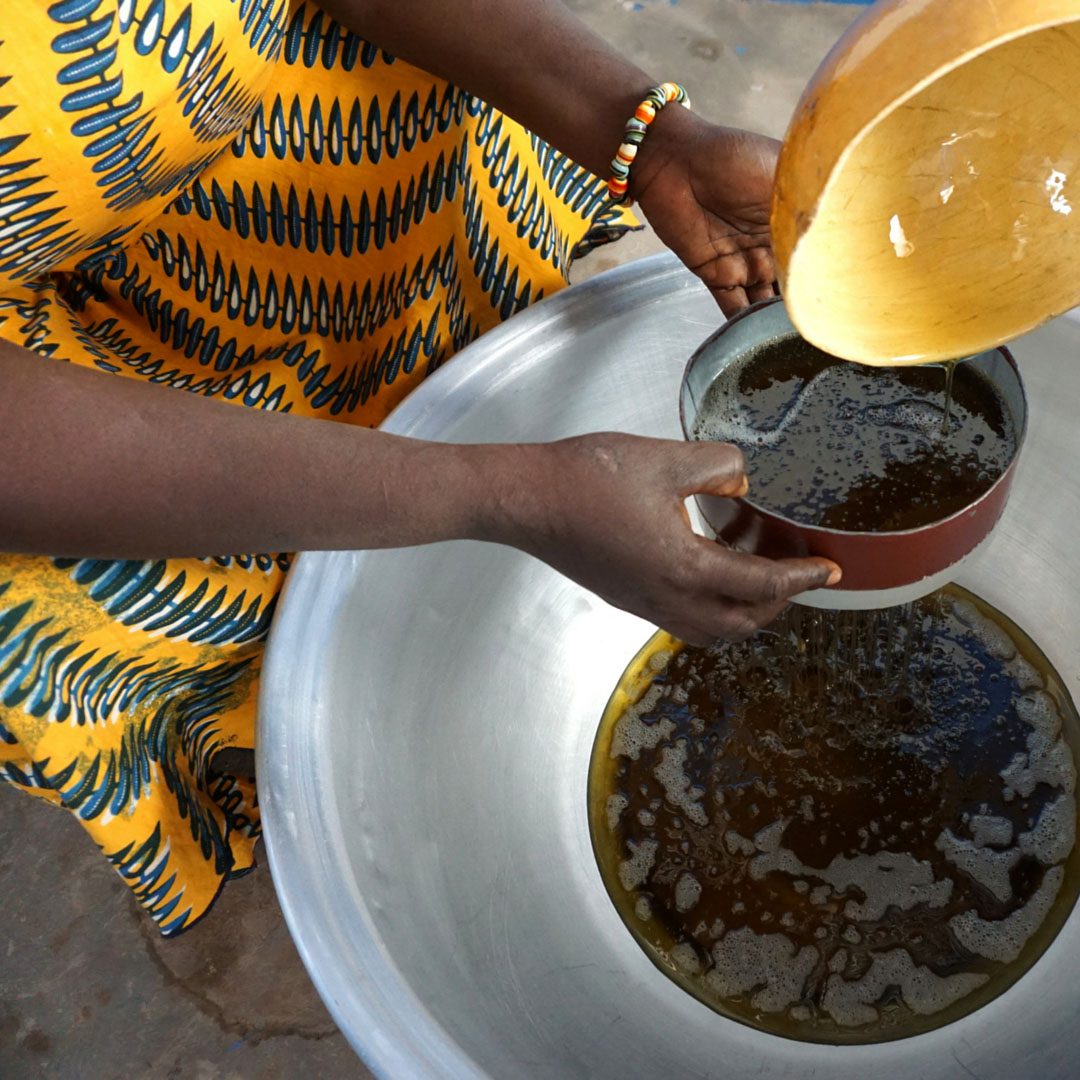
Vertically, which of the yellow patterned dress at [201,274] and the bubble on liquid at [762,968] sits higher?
the yellow patterned dress at [201,274]

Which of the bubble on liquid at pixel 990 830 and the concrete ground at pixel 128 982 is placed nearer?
the bubble on liquid at pixel 990 830

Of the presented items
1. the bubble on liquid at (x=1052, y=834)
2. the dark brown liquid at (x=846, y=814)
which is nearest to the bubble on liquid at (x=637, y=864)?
the dark brown liquid at (x=846, y=814)

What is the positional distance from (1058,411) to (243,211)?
73 centimetres

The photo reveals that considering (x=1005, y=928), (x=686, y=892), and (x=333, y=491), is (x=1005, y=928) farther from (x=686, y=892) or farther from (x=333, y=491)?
(x=333, y=491)

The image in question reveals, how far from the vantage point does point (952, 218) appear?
0.69 meters

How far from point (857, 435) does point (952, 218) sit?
0.15 metres

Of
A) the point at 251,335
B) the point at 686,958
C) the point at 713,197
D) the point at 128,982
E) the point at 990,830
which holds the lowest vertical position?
the point at 128,982

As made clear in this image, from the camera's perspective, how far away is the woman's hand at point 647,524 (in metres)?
0.67

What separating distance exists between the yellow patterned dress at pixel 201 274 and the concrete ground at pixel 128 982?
0.49ft

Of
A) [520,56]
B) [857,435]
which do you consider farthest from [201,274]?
[857,435]

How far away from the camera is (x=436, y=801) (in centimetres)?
91

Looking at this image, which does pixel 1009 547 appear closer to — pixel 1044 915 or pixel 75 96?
pixel 1044 915

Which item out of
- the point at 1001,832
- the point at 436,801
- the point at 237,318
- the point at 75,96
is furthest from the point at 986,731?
the point at 75,96

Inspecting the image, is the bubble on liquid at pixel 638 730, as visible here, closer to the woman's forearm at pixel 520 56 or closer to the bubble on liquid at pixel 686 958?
the bubble on liquid at pixel 686 958
